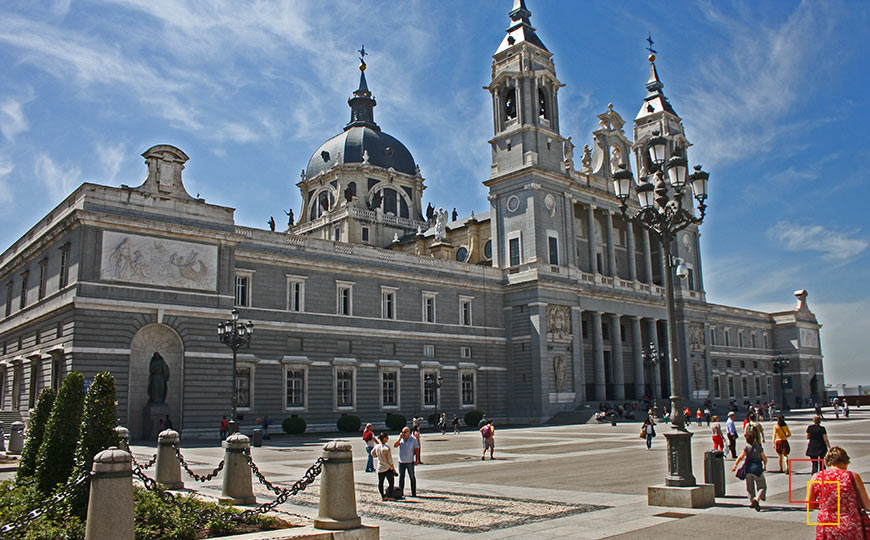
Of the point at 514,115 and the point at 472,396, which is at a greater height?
the point at 514,115

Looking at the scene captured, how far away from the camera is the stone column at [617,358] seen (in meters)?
59.2

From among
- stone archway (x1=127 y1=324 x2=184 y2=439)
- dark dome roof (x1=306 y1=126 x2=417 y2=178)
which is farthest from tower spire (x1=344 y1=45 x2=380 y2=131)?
stone archway (x1=127 y1=324 x2=184 y2=439)

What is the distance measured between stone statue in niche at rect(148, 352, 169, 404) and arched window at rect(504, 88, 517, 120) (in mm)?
33763

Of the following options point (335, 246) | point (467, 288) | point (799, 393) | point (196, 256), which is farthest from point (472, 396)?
point (799, 393)

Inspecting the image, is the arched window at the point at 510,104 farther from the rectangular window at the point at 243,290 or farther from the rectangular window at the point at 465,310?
the rectangular window at the point at 243,290

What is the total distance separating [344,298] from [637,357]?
27821 millimetres

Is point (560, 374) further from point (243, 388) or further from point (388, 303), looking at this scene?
point (243, 388)

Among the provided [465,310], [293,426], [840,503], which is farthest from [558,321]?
[840,503]

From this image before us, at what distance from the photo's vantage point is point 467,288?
52.2 metres

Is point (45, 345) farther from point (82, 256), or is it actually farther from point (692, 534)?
point (692, 534)

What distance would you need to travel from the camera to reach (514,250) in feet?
182

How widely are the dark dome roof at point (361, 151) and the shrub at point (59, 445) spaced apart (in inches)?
2626

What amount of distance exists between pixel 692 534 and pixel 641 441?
22781 millimetres

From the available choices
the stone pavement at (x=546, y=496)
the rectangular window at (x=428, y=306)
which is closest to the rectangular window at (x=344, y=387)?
the rectangular window at (x=428, y=306)
